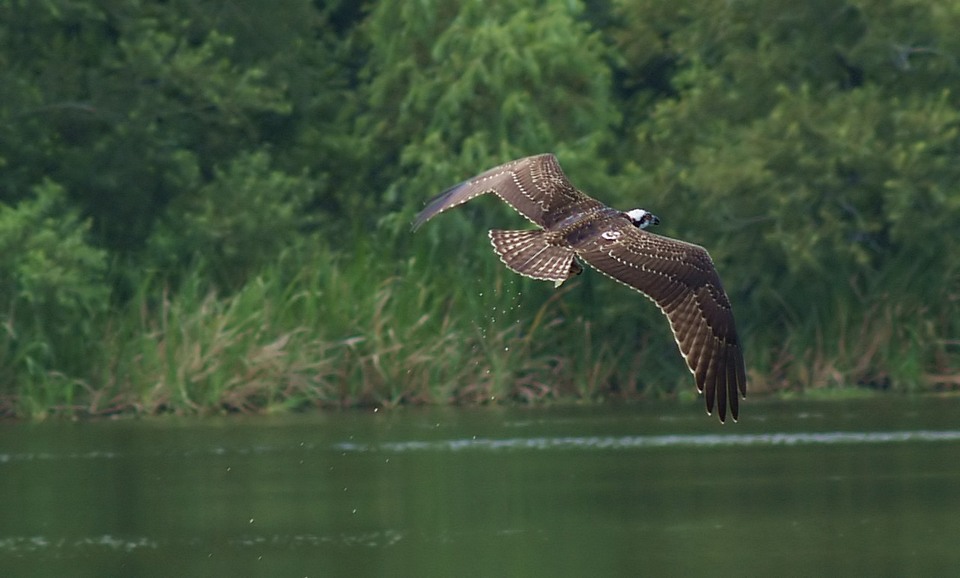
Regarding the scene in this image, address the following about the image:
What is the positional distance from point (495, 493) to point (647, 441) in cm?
398

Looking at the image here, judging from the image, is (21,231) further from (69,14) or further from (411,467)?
(411,467)

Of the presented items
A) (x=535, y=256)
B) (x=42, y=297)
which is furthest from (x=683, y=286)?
(x=42, y=297)

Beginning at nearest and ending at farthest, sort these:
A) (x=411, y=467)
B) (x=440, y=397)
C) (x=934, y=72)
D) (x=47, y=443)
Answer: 1. (x=411, y=467)
2. (x=47, y=443)
3. (x=440, y=397)
4. (x=934, y=72)

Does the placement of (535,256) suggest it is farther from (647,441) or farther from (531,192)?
(647,441)

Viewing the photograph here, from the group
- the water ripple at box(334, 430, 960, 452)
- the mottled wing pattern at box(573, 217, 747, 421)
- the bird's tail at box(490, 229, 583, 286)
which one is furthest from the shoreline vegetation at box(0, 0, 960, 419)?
the mottled wing pattern at box(573, 217, 747, 421)

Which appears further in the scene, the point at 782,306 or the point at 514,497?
the point at 782,306

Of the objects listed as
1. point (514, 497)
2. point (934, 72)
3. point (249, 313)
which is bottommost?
point (514, 497)

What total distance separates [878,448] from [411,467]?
4.19 meters

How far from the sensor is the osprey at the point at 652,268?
41.2 ft

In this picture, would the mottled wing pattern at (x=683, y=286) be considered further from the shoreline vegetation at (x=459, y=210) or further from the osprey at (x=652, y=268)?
the shoreline vegetation at (x=459, y=210)

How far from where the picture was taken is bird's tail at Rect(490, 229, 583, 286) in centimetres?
1302

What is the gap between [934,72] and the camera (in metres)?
30.1

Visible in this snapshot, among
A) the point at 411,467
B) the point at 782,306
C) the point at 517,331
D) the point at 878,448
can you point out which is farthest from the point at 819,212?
the point at 411,467

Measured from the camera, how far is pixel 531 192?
48.0 feet
